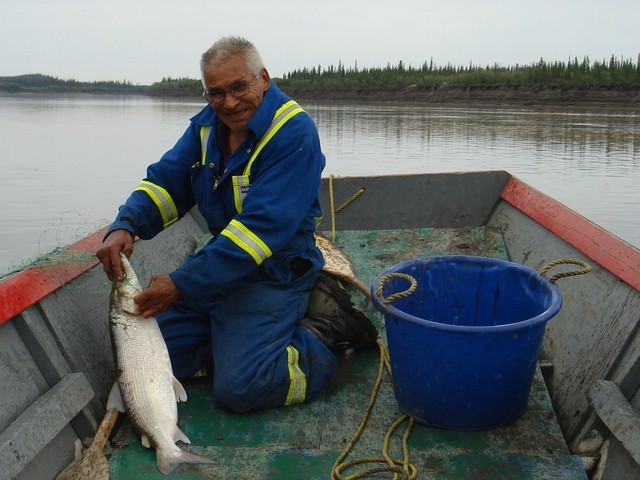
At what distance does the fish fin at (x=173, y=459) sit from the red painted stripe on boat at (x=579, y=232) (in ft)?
6.53

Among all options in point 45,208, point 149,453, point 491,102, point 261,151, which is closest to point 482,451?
point 149,453

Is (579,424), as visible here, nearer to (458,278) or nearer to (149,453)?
(458,278)

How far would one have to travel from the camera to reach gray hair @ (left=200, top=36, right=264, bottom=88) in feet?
10.3

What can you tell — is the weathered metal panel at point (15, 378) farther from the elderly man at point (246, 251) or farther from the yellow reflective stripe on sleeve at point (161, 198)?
the yellow reflective stripe on sleeve at point (161, 198)

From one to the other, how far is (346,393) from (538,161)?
1262cm

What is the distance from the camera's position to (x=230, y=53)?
315 centimetres

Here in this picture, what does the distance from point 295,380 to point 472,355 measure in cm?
86

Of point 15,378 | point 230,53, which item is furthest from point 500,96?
point 15,378

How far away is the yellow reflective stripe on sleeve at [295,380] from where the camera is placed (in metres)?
3.24

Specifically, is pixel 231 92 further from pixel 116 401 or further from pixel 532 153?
pixel 532 153

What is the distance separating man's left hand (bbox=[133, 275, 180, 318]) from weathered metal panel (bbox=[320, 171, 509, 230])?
271 cm

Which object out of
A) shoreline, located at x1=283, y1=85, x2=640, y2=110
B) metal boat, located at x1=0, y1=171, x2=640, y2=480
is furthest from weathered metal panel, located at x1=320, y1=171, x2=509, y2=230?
shoreline, located at x1=283, y1=85, x2=640, y2=110

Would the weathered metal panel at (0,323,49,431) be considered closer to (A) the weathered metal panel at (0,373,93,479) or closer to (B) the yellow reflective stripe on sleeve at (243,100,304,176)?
(A) the weathered metal panel at (0,373,93,479)

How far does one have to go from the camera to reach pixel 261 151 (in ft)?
10.7
